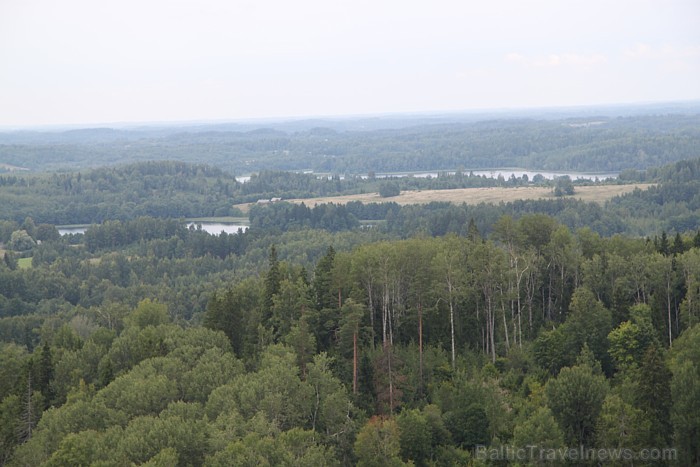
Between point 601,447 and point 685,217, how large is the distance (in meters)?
126

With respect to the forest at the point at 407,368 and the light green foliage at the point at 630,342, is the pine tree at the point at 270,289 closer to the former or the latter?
the forest at the point at 407,368

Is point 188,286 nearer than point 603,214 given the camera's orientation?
Yes

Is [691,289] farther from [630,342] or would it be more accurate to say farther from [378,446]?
[378,446]

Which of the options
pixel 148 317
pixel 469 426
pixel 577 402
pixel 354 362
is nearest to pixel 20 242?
pixel 148 317

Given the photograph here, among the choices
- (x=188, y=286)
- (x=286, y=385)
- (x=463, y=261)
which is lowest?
(x=188, y=286)

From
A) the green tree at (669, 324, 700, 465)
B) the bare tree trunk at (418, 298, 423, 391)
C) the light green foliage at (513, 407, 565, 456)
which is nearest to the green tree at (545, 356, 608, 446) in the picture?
the light green foliage at (513, 407, 565, 456)

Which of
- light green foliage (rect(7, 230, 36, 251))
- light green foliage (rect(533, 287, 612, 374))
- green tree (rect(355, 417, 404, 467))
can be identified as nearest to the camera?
green tree (rect(355, 417, 404, 467))

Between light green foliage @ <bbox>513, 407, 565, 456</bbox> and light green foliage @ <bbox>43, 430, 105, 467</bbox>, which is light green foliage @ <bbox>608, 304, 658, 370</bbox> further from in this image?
light green foliage @ <bbox>43, 430, 105, 467</bbox>

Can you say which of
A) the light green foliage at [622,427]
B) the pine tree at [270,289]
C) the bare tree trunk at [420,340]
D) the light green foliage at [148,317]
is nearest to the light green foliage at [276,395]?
the bare tree trunk at [420,340]

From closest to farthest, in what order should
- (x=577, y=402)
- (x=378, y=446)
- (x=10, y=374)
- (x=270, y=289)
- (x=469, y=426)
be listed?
(x=378, y=446) < (x=577, y=402) < (x=469, y=426) < (x=10, y=374) < (x=270, y=289)

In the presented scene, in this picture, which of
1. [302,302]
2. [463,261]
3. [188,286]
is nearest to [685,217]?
[188,286]

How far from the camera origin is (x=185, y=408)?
48750mm

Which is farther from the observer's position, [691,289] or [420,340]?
[691,289]

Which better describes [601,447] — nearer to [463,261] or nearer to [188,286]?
[463,261]
